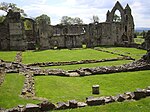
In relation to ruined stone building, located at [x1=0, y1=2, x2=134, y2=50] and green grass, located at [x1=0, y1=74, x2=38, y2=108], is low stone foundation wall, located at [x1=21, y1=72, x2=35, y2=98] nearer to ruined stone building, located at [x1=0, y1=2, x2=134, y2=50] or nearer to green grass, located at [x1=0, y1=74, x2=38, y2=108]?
green grass, located at [x1=0, y1=74, x2=38, y2=108]

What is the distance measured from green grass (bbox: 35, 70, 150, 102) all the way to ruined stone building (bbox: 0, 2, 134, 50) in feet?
112

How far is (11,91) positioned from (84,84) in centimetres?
759

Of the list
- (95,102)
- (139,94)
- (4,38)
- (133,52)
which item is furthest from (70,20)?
(95,102)

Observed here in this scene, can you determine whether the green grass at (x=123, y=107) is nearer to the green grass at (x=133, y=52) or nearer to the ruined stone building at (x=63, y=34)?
the green grass at (x=133, y=52)

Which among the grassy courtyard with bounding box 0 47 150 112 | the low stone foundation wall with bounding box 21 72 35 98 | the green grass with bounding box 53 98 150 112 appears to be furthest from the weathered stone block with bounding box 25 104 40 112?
the low stone foundation wall with bounding box 21 72 35 98

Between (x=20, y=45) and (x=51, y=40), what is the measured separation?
8258mm

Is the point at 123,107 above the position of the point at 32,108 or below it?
below

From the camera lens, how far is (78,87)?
23641 mm

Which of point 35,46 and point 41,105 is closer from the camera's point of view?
point 41,105

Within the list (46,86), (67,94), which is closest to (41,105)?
(67,94)

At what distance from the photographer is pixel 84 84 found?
988 inches

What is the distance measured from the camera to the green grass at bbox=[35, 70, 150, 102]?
20.9 m

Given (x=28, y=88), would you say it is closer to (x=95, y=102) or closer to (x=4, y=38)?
(x=95, y=102)

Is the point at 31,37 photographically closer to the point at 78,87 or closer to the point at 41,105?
the point at 78,87
